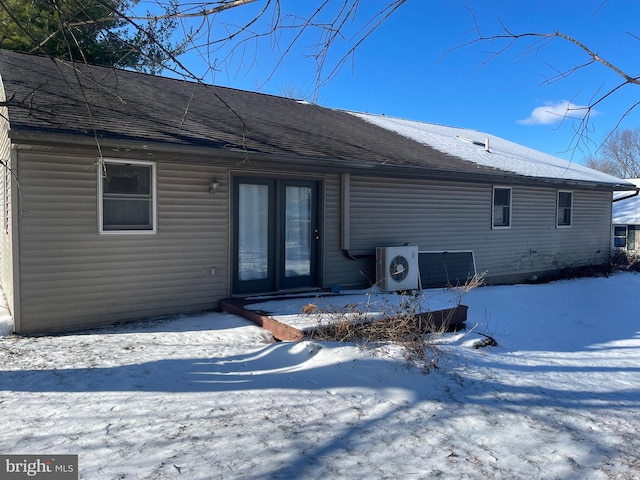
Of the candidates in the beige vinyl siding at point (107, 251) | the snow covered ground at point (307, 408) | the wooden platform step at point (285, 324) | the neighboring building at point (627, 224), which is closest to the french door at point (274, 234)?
the beige vinyl siding at point (107, 251)

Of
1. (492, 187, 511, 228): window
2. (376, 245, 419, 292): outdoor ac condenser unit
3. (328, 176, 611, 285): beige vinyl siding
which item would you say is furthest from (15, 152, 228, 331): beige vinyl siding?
(492, 187, 511, 228): window

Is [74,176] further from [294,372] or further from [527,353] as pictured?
[527,353]

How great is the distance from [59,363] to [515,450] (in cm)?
410

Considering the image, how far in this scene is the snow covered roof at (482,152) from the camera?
12.2m

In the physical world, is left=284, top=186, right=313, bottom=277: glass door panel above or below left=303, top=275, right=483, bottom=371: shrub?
above

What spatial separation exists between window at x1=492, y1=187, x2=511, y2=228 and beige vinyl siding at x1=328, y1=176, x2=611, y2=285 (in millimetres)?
181

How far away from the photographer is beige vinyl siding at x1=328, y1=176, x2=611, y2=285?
364 inches

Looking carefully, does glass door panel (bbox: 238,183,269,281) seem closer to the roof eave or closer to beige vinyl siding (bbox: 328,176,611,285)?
the roof eave

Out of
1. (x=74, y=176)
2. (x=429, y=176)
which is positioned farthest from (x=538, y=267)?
(x=74, y=176)

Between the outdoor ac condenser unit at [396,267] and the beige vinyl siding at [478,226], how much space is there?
0.33 meters

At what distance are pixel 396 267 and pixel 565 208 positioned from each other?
7.36 metres

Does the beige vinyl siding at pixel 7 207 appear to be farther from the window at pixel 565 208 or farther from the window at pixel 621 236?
the window at pixel 621 236

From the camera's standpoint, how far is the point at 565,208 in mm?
13680

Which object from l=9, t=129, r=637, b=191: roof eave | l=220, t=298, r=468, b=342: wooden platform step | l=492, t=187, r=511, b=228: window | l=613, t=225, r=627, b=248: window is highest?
l=9, t=129, r=637, b=191: roof eave
